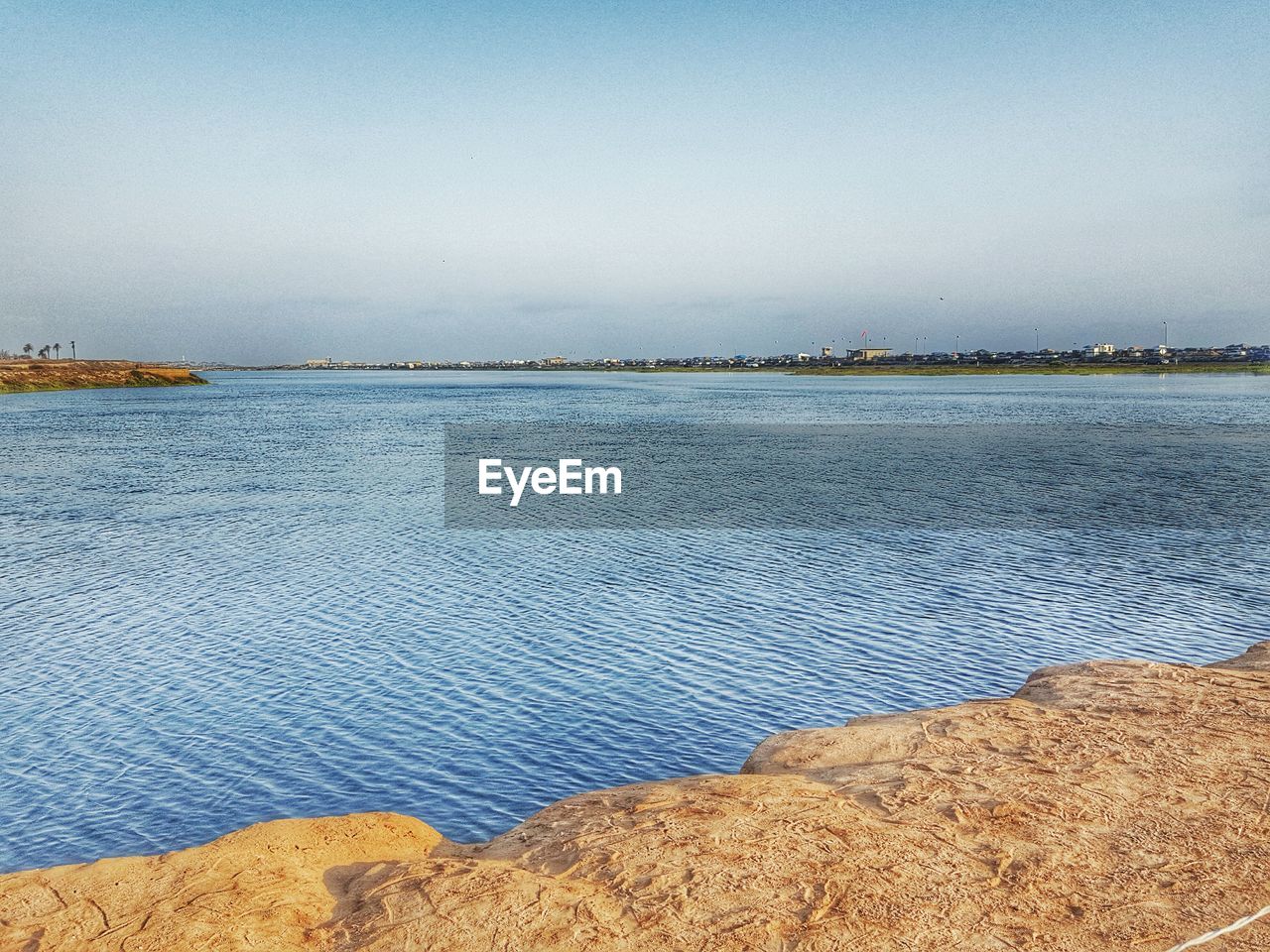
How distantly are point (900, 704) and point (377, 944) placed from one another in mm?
13780

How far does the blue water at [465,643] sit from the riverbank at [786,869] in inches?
126

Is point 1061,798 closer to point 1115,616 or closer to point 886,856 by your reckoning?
point 886,856

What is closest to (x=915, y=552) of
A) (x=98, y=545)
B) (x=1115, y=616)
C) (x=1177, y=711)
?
(x=1115, y=616)

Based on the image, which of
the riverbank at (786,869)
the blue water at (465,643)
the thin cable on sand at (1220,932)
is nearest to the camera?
the thin cable on sand at (1220,932)

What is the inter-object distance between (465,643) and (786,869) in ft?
52.8

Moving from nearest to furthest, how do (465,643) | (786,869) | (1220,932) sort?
(1220,932) < (786,869) < (465,643)

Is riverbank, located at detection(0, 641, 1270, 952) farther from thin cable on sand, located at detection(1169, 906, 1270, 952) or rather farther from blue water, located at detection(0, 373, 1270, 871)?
blue water, located at detection(0, 373, 1270, 871)

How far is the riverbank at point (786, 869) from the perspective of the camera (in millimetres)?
10148

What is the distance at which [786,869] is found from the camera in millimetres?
11367

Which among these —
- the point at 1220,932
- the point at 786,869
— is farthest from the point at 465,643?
the point at 1220,932

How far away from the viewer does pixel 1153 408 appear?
5379 inches

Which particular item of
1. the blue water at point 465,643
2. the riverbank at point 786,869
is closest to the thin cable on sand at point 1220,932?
the riverbank at point 786,869

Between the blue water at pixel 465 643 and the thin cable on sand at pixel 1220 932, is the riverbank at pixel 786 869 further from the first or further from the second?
the blue water at pixel 465 643

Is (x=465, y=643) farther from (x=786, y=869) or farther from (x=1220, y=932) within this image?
(x=1220, y=932)
